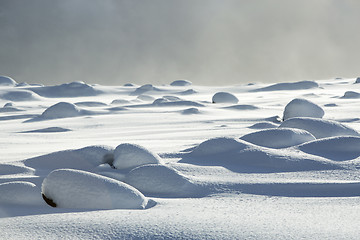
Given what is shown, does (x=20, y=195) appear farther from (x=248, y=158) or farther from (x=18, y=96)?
(x=18, y=96)

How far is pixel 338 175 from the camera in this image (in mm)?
2309

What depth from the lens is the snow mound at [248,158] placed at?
2467 mm

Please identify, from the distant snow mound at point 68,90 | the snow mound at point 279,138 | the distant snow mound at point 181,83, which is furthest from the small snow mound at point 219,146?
the distant snow mound at point 181,83

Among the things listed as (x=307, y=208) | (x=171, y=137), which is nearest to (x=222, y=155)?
(x=307, y=208)

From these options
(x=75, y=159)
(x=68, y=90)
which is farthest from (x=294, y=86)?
(x=75, y=159)

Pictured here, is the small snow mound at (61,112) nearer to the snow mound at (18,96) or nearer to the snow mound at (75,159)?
the snow mound at (75,159)

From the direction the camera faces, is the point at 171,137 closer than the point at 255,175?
No

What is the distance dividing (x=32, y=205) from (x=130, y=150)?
2.38 ft

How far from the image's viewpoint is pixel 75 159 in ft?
9.12

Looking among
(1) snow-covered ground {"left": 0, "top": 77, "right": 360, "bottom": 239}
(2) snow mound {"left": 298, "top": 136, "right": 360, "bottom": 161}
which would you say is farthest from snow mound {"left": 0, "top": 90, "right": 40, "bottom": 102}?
(2) snow mound {"left": 298, "top": 136, "right": 360, "bottom": 161}

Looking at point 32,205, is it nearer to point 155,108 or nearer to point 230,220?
point 230,220

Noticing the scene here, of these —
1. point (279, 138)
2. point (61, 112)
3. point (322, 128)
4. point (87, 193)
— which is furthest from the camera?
point (61, 112)

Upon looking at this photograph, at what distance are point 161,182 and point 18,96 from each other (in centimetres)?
1081

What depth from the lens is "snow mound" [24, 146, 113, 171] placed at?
107 inches
